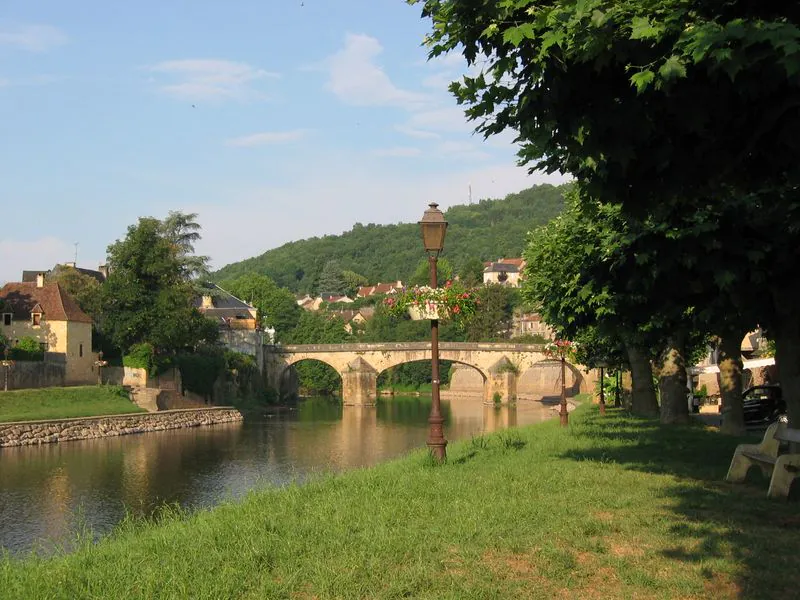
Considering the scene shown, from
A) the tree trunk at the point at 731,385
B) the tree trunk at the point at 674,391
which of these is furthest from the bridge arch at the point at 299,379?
the tree trunk at the point at 731,385

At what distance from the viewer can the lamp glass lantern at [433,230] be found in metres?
14.7

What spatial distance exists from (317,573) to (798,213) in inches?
228

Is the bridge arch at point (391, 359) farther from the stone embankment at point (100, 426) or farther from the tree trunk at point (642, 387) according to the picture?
the tree trunk at point (642, 387)

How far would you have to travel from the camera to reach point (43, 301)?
51.2 metres

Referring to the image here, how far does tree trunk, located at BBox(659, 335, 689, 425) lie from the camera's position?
A: 73.9ft

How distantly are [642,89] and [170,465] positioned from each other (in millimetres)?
29356

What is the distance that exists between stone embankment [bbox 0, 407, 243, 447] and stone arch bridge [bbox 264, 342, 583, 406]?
23288 mm

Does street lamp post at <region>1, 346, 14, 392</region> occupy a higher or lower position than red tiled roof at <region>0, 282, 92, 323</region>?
lower

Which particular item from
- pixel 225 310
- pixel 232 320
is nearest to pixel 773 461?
pixel 232 320

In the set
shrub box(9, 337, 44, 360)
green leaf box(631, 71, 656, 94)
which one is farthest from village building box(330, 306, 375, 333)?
green leaf box(631, 71, 656, 94)

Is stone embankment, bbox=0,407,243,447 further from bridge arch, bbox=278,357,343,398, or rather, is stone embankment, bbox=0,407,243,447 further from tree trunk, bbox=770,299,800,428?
tree trunk, bbox=770,299,800,428

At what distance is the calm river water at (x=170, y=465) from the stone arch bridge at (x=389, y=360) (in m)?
19.5

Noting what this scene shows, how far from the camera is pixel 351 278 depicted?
181m

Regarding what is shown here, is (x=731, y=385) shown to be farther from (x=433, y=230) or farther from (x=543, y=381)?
(x=543, y=381)
